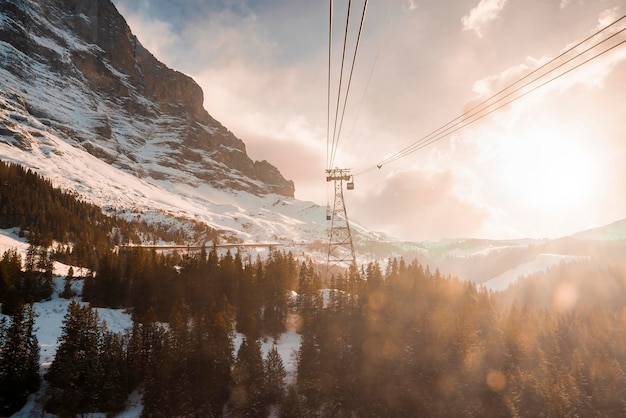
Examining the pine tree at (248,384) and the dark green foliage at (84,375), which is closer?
the dark green foliage at (84,375)

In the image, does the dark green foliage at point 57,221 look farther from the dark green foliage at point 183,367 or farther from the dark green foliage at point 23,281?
the dark green foliage at point 183,367

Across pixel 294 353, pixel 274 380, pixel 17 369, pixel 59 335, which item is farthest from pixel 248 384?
pixel 59 335

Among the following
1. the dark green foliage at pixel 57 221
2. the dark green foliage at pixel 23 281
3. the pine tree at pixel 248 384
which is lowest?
the pine tree at pixel 248 384

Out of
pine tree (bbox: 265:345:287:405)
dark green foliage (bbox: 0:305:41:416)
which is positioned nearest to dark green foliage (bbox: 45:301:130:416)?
dark green foliage (bbox: 0:305:41:416)

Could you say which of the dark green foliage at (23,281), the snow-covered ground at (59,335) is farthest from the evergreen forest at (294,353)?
the snow-covered ground at (59,335)

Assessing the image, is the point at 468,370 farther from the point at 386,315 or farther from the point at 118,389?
the point at 118,389
